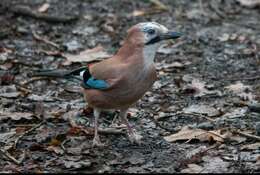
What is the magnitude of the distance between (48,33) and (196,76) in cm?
258

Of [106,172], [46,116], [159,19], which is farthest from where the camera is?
[159,19]

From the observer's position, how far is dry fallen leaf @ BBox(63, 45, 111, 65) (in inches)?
342

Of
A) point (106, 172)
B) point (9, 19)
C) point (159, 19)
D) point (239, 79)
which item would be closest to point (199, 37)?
point (159, 19)

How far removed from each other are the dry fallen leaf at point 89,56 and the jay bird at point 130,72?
258 centimetres

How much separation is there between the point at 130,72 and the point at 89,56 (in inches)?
120

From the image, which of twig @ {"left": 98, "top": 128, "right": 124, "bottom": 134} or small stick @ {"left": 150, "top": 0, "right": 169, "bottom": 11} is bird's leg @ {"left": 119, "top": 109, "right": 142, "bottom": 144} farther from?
small stick @ {"left": 150, "top": 0, "right": 169, "bottom": 11}

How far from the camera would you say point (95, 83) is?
609 centimetres

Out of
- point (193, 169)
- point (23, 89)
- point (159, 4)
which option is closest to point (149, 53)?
point (193, 169)

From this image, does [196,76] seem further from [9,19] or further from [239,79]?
[9,19]

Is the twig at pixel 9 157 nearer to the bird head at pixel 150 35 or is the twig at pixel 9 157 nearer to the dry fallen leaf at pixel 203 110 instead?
the bird head at pixel 150 35

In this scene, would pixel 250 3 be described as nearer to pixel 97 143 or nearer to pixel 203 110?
pixel 203 110

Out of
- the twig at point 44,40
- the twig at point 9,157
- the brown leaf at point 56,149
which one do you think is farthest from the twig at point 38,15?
the twig at point 9,157

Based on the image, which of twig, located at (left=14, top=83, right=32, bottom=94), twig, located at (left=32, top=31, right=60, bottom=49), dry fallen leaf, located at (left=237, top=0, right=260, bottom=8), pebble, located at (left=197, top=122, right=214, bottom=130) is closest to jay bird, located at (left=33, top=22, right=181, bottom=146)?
pebble, located at (left=197, top=122, right=214, bottom=130)

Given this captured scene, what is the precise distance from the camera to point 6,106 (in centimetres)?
711
